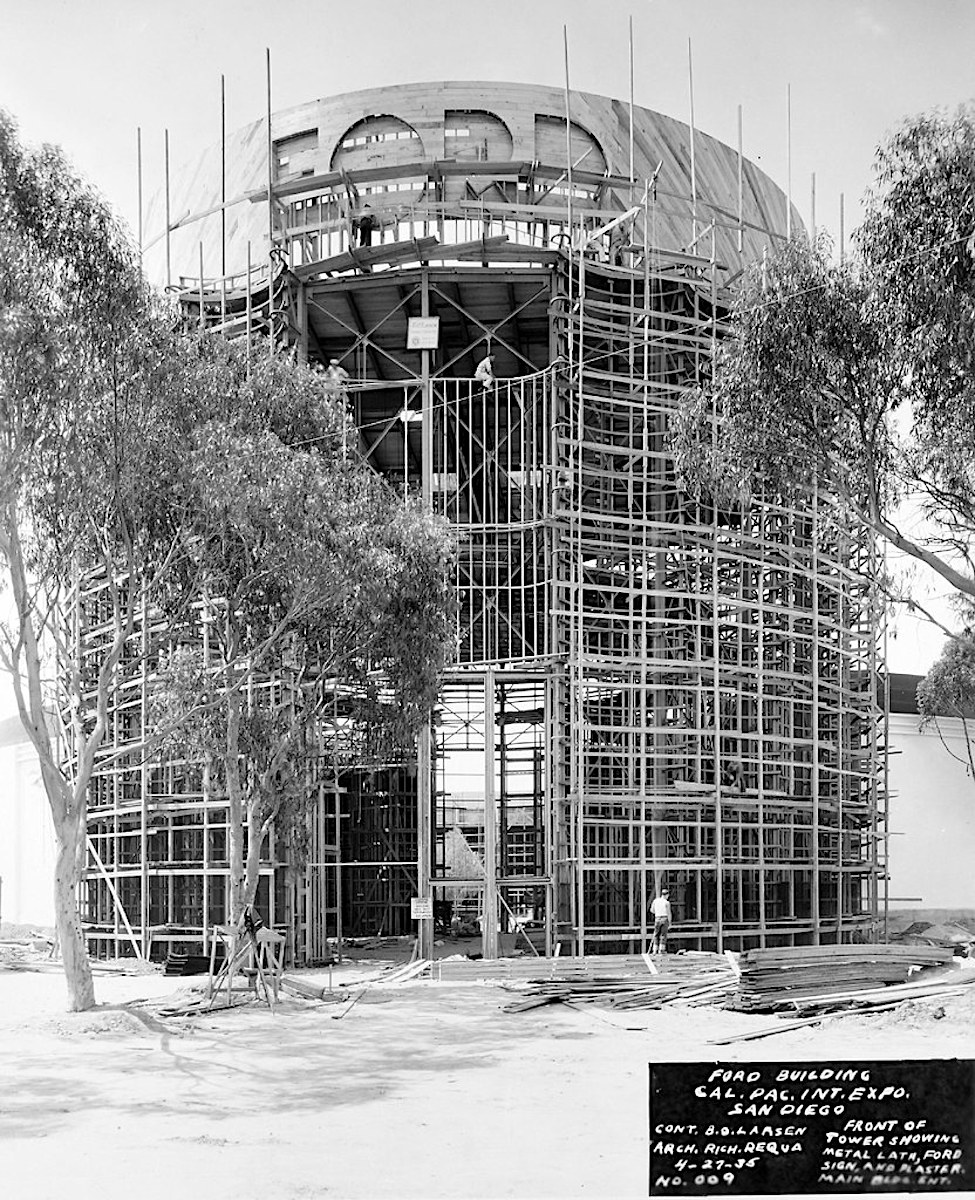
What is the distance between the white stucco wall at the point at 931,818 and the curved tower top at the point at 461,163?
14.5 m

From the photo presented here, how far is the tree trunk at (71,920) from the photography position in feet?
59.8

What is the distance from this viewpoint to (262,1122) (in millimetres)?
12008

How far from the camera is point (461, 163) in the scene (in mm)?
27500

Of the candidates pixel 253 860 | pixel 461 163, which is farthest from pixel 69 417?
pixel 461 163

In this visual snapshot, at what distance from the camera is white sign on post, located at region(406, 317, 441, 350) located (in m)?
26.4

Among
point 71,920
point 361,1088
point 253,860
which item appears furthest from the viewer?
point 253,860

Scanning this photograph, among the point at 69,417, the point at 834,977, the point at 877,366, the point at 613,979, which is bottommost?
the point at 613,979

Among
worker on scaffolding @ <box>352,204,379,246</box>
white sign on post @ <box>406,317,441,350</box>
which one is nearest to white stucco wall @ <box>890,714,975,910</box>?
white sign on post @ <box>406,317,441,350</box>

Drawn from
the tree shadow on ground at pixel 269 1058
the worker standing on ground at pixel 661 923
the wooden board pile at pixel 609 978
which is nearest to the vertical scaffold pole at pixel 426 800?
the wooden board pile at pixel 609 978

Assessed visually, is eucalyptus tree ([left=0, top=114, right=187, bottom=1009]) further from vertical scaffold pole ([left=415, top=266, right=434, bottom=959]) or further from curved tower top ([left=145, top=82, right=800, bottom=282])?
curved tower top ([left=145, top=82, right=800, bottom=282])

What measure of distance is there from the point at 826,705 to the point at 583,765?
6.15m

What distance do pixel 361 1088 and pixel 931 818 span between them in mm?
26367
